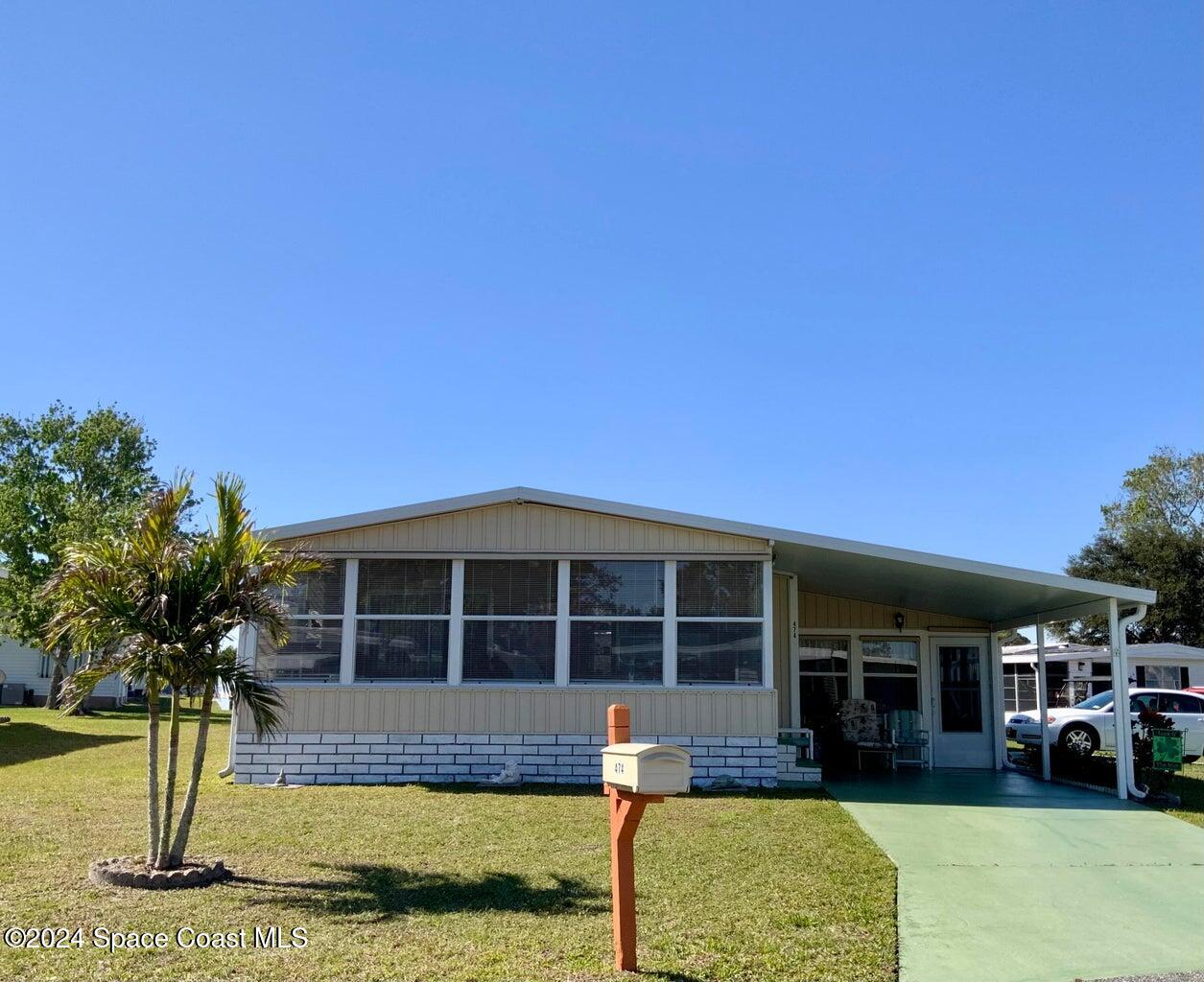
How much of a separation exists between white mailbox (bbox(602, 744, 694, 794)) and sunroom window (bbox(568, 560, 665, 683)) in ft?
23.1

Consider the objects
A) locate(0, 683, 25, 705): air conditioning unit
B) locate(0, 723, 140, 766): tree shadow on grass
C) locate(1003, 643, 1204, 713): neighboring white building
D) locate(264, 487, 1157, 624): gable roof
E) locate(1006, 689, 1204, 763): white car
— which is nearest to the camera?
locate(264, 487, 1157, 624): gable roof

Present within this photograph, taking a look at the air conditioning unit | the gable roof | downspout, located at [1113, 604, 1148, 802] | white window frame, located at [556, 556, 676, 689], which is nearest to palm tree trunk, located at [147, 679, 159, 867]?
the gable roof

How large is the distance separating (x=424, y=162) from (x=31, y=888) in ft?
28.2

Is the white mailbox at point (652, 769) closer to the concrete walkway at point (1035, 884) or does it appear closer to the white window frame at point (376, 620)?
the concrete walkway at point (1035, 884)

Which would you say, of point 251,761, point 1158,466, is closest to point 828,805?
point 251,761

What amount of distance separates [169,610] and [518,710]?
Answer: 17.5 feet

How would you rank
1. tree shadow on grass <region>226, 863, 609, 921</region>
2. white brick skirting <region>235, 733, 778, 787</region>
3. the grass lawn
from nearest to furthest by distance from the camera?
the grass lawn
tree shadow on grass <region>226, 863, 609, 921</region>
white brick skirting <region>235, 733, 778, 787</region>

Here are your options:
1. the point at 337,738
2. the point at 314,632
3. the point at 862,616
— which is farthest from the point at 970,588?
the point at 314,632

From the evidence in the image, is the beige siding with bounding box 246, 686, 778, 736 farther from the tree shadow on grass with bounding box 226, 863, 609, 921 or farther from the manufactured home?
the tree shadow on grass with bounding box 226, 863, 609, 921

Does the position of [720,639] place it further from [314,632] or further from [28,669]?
[28,669]

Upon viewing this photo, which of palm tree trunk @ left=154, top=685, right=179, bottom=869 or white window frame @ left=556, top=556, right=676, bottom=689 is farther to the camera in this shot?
white window frame @ left=556, top=556, right=676, bottom=689

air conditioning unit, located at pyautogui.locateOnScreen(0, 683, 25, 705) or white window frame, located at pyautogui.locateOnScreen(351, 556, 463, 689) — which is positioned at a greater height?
white window frame, located at pyautogui.locateOnScreen(351, 556, 463, 689)

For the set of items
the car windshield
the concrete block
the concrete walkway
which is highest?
the car windshield

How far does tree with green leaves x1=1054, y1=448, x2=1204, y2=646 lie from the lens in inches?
1361
